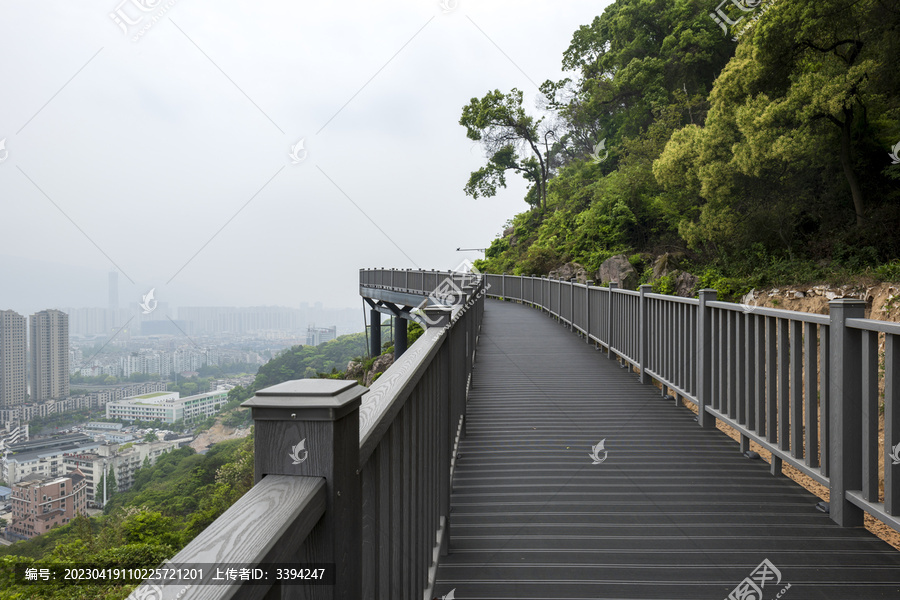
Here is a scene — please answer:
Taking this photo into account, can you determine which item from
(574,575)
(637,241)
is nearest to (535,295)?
(637,241)

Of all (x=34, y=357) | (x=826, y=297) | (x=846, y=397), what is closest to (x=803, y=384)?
(x=846, y=397)

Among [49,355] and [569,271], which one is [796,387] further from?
[569,271]

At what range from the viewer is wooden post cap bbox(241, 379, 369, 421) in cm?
94

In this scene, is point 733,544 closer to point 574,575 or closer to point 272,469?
point 574,575

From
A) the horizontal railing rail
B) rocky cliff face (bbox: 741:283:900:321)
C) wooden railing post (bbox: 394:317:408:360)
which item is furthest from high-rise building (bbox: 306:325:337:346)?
wooden railing post (bbox: 394:317:408:360)

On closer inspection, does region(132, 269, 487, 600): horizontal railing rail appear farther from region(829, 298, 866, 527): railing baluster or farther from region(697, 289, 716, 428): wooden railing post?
region(697, 289, 716, 428): wooden railing post

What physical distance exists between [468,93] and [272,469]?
157 feet

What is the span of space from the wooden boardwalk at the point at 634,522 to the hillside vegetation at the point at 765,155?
369 inches

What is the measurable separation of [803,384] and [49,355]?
1520 cm

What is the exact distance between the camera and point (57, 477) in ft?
32.8

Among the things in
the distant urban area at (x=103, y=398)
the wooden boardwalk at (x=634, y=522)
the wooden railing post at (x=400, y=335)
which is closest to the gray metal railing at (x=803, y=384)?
the wooden boardwalk at (x=634, y=522)

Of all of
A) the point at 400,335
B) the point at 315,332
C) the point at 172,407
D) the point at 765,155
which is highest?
the point at 765,155

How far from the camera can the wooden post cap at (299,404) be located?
37.0 inches

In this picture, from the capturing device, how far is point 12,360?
450 inches
